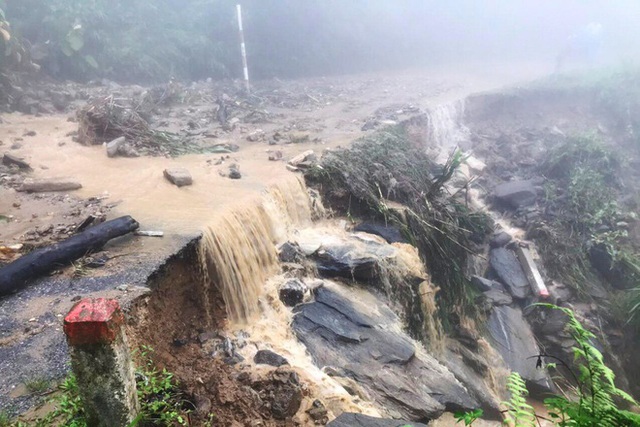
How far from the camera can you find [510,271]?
343 inches

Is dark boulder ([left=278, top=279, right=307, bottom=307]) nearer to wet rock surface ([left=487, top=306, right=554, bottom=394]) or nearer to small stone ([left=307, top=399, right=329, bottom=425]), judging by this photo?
small stone ([left=307, top=399, right=329, bottom=425])

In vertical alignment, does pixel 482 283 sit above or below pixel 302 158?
below

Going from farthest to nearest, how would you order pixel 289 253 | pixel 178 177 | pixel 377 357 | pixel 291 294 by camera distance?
pixel 178 177
pixel 289 253
pixel 291 294
pixel 377 357

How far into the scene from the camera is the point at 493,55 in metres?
27.7

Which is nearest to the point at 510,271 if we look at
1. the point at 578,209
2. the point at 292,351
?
the point at 578,209

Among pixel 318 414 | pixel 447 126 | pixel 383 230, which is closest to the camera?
pixel 318 414

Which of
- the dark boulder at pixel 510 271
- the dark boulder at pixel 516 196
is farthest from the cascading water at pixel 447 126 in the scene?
the dark boulder at pixel 510 271

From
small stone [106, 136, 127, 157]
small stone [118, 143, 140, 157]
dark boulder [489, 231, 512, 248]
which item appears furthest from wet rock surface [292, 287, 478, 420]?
dark boulder [489, 231, 512, 248]

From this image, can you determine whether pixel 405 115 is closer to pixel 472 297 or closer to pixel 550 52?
pixel 472 297

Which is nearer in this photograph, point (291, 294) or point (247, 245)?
point (291, 294)

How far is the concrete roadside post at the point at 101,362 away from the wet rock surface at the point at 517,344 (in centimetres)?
615

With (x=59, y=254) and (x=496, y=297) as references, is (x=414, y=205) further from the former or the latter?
(x=59, y=254)

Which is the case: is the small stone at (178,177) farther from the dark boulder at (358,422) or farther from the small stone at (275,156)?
the dark boulder at (358,422)

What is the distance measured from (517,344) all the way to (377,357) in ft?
12.5
